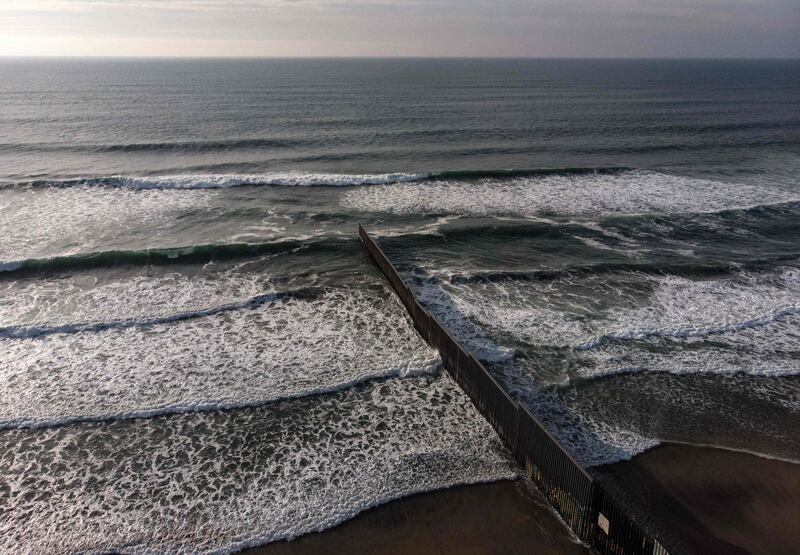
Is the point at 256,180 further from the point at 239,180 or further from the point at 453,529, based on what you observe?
the point at 453,529

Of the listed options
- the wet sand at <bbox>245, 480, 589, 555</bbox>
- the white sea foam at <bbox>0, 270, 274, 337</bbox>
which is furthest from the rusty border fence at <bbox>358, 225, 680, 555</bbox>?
the white sea foam at <bbox>0, 270, 274, 337</bbox>

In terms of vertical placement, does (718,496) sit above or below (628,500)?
below

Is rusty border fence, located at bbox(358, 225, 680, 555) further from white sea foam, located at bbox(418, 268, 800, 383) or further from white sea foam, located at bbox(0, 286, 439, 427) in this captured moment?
white sea foam, located at bbox(418, 268, 800, 383)

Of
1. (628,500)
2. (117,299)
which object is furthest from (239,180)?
(628,500)

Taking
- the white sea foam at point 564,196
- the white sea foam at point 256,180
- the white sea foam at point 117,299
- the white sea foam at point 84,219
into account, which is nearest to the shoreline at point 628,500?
the white sea foam at point 117,299

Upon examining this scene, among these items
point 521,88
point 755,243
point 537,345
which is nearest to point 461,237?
point 537,345
